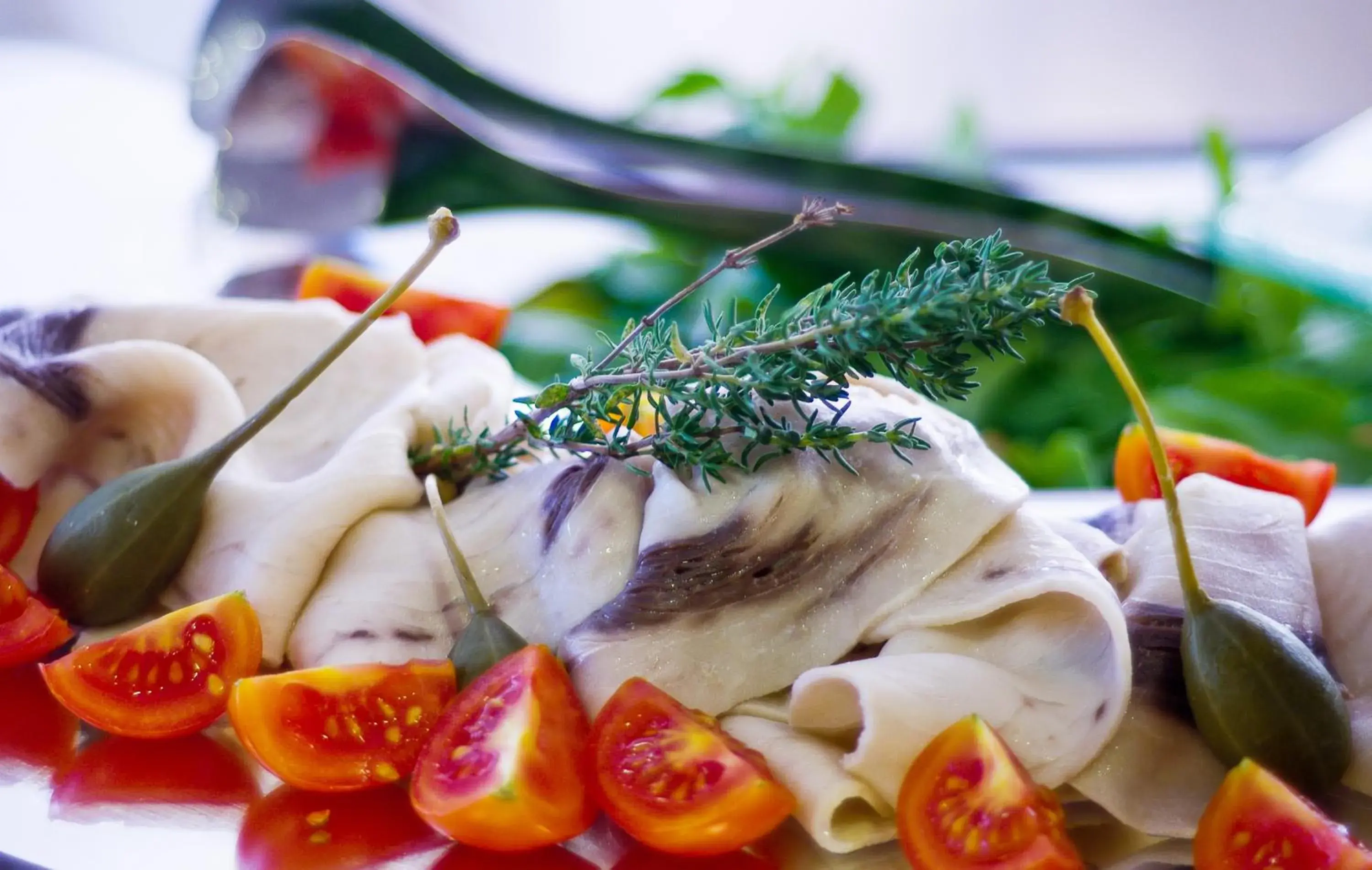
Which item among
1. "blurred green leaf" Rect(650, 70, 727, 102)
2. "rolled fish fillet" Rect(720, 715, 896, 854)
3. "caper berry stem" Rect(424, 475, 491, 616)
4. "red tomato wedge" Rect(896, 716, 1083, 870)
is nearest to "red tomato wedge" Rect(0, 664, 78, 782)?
"caper berry stem" Rect(424, 475, 491, 616)

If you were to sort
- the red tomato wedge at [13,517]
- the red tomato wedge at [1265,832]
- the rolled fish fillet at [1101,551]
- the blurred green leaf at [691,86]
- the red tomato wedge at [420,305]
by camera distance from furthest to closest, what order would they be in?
the blurred green leaf at [691,86] → the red tomato wedge at [420,305] → the red tomato wedge at [13,517] → the rolled fish fillet at [1101,551] → the red tomato wedge at [1265,832]

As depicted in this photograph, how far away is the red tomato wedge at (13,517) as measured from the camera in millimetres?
1372

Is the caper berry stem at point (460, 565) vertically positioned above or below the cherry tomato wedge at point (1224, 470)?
above

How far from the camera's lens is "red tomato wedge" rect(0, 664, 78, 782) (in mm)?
1134

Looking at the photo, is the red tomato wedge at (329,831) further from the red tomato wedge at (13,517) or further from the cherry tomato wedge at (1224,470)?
the cherry tomato wedge at (1224,470)

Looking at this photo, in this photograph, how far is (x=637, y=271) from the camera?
2.93 m

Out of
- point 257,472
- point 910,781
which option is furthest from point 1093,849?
point 257,472

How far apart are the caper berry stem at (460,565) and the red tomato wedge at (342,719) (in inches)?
2.4

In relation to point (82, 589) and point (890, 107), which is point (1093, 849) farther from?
point (890, 107)

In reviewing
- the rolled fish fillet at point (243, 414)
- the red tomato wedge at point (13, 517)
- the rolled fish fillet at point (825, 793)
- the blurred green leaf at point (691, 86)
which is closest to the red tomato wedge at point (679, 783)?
the rolled fish fillet at point (825, 793)

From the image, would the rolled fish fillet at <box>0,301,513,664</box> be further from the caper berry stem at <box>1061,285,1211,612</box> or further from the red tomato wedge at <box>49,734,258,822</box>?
the caper berry stem at <box>1061,285,1211,612</box>

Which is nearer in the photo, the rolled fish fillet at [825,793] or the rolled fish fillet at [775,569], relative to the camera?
the rolled fish fillet at [825,793]

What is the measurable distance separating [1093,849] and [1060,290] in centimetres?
47

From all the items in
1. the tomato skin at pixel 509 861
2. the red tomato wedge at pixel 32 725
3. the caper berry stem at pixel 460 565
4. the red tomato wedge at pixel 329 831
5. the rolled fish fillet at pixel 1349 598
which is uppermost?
the caper berry stem at pixel 460 565
